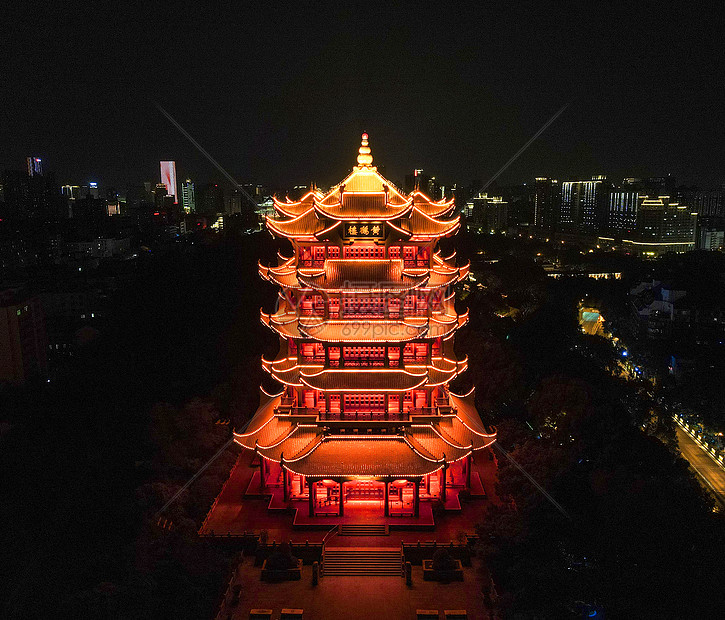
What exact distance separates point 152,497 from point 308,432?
4638 mm

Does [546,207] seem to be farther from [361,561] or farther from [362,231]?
[361,561]

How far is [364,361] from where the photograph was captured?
16.7m

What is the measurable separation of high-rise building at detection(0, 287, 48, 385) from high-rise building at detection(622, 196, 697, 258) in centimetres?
6885

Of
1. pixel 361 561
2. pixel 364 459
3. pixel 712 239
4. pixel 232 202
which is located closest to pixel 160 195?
pixel 232 202

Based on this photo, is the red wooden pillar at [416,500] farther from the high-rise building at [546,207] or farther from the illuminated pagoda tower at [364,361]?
the high-rise building at [546,207]

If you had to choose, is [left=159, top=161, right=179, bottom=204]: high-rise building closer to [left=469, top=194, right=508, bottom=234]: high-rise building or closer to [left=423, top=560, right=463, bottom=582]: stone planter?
[left=469, top=194, right=508, bottom=234]: high-rise building

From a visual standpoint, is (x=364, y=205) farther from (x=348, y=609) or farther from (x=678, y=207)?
(x=678, y=207)

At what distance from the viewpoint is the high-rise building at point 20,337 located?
106 feet

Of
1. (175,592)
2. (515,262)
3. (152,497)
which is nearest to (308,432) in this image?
(152,497)

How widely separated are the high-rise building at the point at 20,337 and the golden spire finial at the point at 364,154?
2559 centimetres

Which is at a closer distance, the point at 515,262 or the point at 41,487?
the point at 41,487

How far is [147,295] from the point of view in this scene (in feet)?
127

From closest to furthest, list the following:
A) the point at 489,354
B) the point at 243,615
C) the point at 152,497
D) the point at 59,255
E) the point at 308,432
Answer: the point at 243,615 < the point at 152,497 < the point at 308,432 < the point at 489,354 < the point at 59,255

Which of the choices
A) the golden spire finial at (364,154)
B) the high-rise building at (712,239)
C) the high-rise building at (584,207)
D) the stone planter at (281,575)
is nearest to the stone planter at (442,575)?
the stone planter at (281,575)
